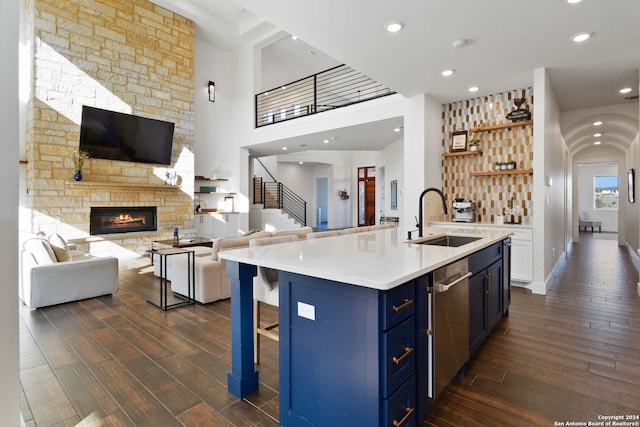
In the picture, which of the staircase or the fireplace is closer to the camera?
the fireplace

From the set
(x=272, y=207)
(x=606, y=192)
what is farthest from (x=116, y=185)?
(x=606, y=192)

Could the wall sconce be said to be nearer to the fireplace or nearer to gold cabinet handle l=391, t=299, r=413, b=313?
the fireplace

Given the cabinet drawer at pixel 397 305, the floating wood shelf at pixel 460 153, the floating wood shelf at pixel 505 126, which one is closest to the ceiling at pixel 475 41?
the floating wood shelf at pixel 505 126

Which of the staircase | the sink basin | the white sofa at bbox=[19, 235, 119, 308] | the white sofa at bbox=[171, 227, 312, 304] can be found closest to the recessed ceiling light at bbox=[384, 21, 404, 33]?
the sink basin

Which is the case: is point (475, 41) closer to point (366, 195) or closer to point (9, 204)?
point (9, 204)

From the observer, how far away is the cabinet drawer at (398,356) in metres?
1.38

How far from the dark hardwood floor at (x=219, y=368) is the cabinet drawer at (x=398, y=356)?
0.54 m

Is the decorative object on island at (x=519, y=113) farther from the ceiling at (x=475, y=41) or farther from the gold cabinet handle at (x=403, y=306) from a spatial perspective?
the gold cabinet handle at (x=403, y=306)

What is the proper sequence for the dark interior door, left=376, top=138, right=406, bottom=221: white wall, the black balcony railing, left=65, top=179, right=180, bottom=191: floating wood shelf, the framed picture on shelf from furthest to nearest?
1. the dark interior door
2. left=376, top=138, right=406, bottom=221: white wall
3. the black balcony railing
4. left=65, top=179, right=180, bottom=191: floating wood shelf
5. the framed picture on shelf

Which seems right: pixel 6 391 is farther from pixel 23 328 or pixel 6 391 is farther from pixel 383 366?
pixel 23 328

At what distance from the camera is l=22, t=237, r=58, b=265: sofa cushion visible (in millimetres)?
3873

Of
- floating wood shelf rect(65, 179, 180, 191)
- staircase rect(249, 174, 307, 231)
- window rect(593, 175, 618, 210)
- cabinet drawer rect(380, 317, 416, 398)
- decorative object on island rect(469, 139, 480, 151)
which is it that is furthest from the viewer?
window rect(593, 175, 618, 210)

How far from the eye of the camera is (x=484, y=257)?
8.41ft

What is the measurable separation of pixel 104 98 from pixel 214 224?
372cm
